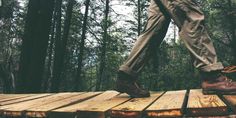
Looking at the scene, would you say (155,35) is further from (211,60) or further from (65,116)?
(65,116)

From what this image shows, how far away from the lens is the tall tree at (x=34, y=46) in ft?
21.1

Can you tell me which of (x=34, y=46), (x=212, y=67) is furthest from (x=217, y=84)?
(x=34, y=46)

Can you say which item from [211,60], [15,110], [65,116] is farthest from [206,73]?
[15,110]

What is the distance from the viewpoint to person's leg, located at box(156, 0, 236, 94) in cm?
343

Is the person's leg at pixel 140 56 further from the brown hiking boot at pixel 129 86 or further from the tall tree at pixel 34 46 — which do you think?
the tall tree at pixel 34 46

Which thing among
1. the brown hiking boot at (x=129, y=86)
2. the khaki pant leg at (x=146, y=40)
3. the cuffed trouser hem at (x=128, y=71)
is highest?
the khaki pant leg at (x=146, y=40)

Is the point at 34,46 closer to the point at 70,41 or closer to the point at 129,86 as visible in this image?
the point at 129,86

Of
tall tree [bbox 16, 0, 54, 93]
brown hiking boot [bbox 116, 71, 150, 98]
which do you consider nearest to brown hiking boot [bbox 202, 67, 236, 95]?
brown hiking boot [bbox 116, 71, 150, 98]

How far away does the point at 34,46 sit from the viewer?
6523 mm

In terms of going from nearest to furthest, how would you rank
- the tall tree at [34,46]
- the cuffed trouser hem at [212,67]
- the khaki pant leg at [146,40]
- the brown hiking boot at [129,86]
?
the cuffed trouser hem at [212,67] → the brown hiking boot at [129,86] → the khaki pant leg at [146,40] → the tall tree at [34,46]

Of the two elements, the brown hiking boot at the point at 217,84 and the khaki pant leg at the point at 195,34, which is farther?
the khaki pant leg at the point at 195,34

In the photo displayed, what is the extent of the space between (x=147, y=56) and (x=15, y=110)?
150 cm

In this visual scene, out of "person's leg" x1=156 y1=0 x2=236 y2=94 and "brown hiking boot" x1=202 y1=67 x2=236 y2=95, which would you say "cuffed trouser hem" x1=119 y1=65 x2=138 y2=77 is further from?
"brown hiking boot" x1=202 y1=67 x2=236 y2=95

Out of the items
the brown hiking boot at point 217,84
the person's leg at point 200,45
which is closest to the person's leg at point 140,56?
the person's leg at point 200,45
